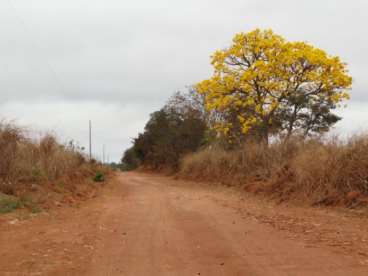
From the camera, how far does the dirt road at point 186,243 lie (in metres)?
6.52

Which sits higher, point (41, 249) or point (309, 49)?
point (309, 49)

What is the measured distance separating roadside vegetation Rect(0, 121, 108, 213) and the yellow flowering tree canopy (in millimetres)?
11561

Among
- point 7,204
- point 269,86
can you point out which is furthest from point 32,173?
point 269,86

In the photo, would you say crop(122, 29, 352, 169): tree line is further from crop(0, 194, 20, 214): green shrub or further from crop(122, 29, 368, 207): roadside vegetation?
crop(0, 194, 20, 214): green shrub

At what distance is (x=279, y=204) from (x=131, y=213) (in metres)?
5.24

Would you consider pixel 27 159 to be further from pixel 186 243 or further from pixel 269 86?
pixel 269 86

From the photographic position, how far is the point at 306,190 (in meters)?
15.0

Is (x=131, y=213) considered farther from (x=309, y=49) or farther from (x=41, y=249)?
(x=309, y=49)

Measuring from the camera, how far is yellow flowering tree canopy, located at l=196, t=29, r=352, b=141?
26.7 metres

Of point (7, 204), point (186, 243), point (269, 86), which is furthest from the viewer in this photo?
point (269, 86)

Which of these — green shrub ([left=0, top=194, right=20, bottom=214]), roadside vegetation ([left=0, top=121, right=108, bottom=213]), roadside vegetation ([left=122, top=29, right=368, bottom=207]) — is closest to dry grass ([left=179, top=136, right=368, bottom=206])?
roadside vegetation ([left=122, top=29, right=368, bottom=207])

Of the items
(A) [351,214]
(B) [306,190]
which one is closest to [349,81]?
(B) [306,190]

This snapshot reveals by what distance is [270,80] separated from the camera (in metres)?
26.9

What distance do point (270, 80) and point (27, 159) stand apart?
15.6m
